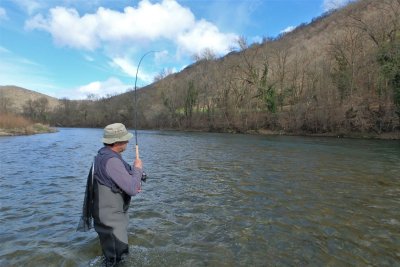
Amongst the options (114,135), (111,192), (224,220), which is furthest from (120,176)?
(224,220)

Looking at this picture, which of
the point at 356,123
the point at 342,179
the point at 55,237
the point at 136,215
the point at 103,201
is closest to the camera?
the point at 103,201

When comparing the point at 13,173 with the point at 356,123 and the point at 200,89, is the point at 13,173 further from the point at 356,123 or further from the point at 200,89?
the point at 200,89

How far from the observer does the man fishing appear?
455 cm

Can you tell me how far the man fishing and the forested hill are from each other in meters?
39.8

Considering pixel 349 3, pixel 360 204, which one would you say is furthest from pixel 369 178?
pixel 349 3

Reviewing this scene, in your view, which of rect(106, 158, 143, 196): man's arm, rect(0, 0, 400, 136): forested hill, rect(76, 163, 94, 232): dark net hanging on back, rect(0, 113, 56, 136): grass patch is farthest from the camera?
rect(0, 113, 56, 136): grass patch

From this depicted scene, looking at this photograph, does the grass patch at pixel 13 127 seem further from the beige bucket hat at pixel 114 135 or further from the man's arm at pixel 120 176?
the man's arm at pixel 120 176

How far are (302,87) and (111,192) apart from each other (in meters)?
60.5

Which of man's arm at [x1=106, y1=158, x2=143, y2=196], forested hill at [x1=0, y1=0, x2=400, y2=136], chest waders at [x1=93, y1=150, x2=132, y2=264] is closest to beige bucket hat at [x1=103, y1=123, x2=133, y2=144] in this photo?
chest waders at [x1=93, y1=150, x2=132, y2=264]

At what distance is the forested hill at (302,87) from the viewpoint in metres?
41.2

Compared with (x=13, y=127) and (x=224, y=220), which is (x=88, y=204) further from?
(x=13, y=127)

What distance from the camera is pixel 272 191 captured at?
10.8m

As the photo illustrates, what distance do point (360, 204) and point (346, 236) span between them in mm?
2812

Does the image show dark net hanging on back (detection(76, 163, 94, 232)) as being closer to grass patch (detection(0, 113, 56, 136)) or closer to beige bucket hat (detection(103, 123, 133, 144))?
beige bucket hat (detection(103, 123, 133, 144))
